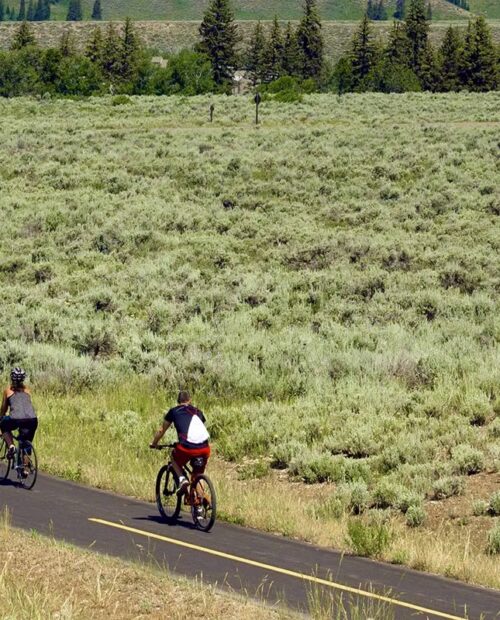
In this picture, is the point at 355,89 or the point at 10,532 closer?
the point at 10,532

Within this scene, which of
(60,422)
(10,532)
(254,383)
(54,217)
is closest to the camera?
(10,532)

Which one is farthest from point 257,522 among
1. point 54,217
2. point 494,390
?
point 54,217

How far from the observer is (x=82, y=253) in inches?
1411

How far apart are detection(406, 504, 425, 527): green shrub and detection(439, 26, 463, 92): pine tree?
103335 millimetres

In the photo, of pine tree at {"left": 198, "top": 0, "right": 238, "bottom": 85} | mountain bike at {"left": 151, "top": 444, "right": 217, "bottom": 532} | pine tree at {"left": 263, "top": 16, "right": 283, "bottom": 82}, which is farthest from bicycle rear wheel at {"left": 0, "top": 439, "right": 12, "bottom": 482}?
pine tree at {"left": 263, "top": 16, "right": 283, "bottom": 82}

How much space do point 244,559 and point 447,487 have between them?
3893mm

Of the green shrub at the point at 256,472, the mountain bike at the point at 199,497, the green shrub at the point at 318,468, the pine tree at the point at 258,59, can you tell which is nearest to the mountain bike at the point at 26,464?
the mountain bike at the point at 199,497

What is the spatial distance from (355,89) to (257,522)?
354 ft

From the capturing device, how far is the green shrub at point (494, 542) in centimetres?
1244

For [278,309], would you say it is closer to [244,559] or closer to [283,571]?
[244,559]

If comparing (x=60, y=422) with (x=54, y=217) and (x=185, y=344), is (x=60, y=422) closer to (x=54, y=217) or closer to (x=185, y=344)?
(x=185, y=344)

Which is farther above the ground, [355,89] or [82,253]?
[355,89]

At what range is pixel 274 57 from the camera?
128 metres

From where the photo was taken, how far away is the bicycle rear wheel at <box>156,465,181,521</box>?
13255mm
